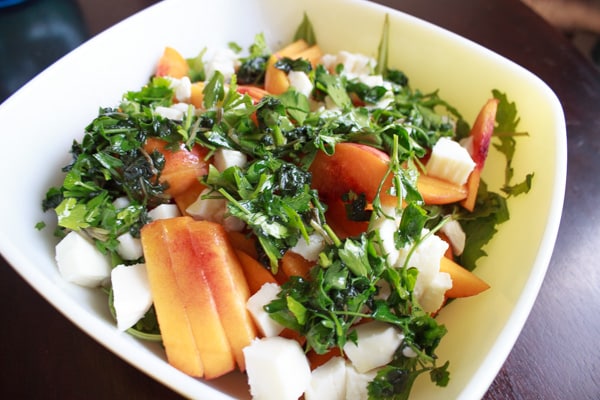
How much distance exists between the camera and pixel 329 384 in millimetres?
969

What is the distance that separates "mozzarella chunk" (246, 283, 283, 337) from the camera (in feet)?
3.25

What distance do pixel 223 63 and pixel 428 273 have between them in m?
0.92

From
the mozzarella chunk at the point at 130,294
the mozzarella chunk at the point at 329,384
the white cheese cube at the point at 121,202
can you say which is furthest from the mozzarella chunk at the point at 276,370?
the white cheese cube at the point at 121,202

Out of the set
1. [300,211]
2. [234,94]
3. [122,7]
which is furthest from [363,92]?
[122,7]

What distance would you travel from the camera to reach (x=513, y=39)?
224 cm

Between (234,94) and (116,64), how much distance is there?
44 centimetres

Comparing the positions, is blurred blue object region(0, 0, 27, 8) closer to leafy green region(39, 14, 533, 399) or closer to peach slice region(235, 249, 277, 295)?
leafy green region(39, 14, 533, 399)

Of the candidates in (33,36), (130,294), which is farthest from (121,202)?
(33,36)

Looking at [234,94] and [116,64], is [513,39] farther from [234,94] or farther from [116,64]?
[116,64]

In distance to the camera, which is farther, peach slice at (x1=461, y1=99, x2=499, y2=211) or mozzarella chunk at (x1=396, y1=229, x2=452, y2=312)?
peach slice at (x1=461, y1=99, x2=499, y2=211)

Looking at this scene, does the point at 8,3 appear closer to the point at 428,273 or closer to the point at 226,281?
the point at 226,281

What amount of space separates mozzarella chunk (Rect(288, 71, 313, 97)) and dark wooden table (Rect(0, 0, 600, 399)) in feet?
2.75

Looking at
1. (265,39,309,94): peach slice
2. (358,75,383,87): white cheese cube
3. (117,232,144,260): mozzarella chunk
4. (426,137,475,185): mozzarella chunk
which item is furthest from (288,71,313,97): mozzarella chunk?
(117,232,144,260): mozzarella chunk

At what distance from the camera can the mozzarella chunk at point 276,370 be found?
917 millimetres
